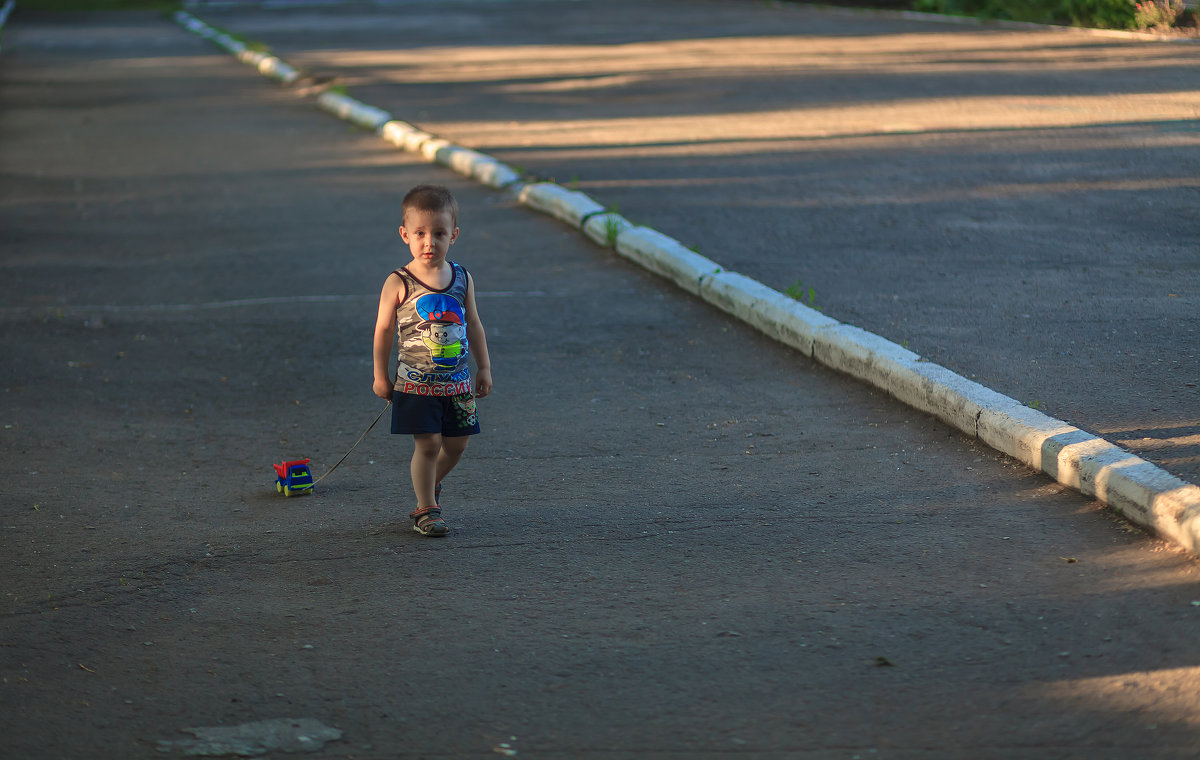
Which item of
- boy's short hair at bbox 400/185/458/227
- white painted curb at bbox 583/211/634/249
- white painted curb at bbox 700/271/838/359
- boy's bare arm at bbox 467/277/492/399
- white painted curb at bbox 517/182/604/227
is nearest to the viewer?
boy's short hair at bbox 400/185/458/227

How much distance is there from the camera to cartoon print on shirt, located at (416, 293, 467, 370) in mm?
4484

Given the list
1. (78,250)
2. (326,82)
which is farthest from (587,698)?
(326,82)

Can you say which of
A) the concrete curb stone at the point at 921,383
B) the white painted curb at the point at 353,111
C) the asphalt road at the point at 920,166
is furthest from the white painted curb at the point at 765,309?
the white painted curb at the point at 353,111

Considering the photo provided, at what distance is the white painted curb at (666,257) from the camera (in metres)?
7.82

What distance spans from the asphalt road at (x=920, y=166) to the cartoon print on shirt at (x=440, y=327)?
7.78ft

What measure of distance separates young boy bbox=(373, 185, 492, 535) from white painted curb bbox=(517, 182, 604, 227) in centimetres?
513

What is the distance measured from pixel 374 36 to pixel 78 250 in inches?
693

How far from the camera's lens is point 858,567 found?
4.07 m

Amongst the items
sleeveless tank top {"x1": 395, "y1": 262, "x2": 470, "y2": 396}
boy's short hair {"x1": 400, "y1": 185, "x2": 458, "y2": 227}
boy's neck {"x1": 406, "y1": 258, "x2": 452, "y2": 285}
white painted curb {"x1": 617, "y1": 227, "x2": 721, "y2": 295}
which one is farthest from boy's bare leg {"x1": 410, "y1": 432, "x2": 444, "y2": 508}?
white painted curb {"x1": 617, "y1": 227, "x2": 721, "y2": 295}

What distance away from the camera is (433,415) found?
4.50 meters

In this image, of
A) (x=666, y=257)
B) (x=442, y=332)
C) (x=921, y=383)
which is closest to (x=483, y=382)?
(x=442, y=332)

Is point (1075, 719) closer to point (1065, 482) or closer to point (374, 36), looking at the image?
point (1065, 482)

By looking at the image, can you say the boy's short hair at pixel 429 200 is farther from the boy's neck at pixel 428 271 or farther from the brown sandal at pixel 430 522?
the brown sandal at pixel 430 522

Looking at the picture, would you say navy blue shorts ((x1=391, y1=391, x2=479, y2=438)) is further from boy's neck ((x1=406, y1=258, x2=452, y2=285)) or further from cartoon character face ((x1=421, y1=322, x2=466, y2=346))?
boy's neck ((x1=406, y1=258, x2=452, y2=285))
